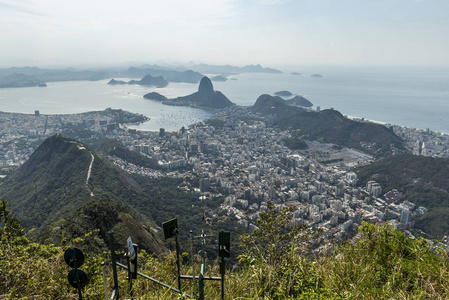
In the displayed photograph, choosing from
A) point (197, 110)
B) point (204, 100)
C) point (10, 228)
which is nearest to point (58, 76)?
point (204, 100)

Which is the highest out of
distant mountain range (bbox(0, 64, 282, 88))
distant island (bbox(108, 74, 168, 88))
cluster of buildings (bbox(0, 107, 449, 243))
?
distant mountain range (bbox(0, 64, 282, 88))

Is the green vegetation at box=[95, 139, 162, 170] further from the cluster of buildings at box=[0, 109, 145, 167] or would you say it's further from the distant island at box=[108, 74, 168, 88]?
the distant island at box=[108, 74, 168, 88]

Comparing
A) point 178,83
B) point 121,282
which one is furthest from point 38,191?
point 178,83

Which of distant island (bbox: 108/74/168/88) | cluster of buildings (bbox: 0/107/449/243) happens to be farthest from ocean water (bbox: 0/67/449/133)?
distant island (bbox: 108/74/168/88)

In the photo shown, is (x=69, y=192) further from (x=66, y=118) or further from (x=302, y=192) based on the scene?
(x=66, y=118)

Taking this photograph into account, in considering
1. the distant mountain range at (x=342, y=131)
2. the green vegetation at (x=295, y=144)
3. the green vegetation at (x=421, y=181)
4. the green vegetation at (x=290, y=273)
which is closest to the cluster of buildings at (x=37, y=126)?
the green vegetation at (x=295, y=144)

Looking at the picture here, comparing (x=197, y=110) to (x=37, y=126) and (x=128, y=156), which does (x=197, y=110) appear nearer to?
(x=37, y=126)

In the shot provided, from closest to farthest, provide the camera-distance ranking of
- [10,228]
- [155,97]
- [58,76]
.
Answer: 1. [10,228]
2. [155,97]
3. [58,76]
